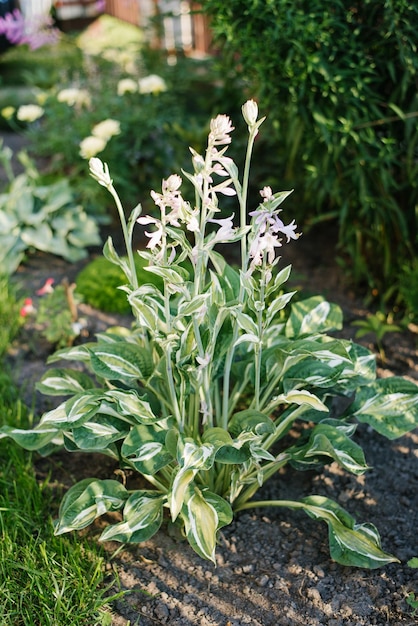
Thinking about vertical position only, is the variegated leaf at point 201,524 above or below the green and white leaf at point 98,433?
below

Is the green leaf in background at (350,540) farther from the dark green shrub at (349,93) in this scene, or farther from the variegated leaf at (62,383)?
the dark green shrub at (349,93)

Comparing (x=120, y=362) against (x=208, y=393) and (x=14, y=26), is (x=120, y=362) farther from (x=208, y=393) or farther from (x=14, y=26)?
(x=14, y=26)

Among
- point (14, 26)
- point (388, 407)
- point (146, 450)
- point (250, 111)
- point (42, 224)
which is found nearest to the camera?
point (250, 111)

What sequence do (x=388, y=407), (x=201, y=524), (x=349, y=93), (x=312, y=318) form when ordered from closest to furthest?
1. (x=201, y=524)
2. (x=388, y=407)
3. (x=312, y=318)
4. (x=349, y=93)

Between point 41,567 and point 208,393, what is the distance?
2.12ft

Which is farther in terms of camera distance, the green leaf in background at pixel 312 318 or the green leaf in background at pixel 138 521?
the green leaf in background at pixel 312 318

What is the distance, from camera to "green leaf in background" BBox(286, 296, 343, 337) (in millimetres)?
2129

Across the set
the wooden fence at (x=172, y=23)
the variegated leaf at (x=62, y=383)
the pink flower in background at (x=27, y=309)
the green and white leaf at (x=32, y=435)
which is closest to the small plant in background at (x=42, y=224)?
the pink flower in background at (x=27, y=309)

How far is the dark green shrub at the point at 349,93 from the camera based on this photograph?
246cm

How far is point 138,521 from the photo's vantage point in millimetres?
1797

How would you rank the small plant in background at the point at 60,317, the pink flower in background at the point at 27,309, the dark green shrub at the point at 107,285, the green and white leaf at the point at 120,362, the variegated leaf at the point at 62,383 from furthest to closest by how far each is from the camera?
the dark green shrub at the point at 107,285, the pink flower in background at the point at 27,309, the small plant in background at the point at 60,317, the variegated leaf at the point at 62,383, the green and white leaf at the point at 120,362

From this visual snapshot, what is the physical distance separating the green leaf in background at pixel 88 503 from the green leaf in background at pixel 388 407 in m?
0.74

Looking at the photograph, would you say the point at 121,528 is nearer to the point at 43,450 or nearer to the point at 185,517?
the point at 185,517

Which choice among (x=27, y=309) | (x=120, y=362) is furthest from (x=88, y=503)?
(x=27, y=309)
